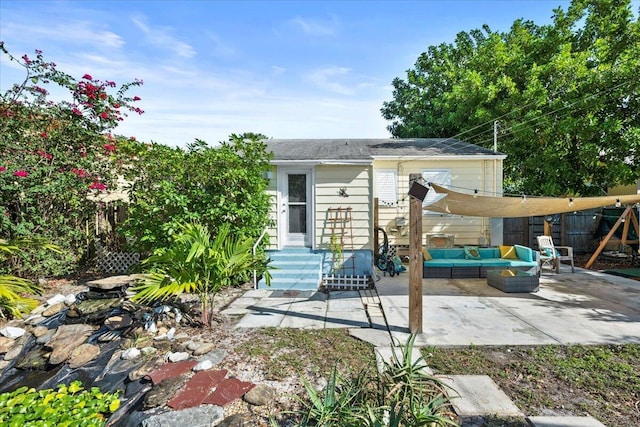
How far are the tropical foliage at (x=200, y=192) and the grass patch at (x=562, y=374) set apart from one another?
4.42m

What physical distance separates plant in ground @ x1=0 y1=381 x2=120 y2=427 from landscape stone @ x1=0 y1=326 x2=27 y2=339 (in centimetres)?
172

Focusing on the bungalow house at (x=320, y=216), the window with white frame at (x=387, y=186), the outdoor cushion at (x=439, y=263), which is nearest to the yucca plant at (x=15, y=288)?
the bungalow house at (x=320, y=216)

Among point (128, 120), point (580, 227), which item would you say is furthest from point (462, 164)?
point (128, 120)

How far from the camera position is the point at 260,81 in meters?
10.6

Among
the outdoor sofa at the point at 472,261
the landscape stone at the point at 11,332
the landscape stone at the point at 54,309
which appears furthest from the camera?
the outdoor sofa at the point at 472,261

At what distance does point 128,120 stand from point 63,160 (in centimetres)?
162

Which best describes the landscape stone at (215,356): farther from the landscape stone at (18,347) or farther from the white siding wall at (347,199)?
the white siding wall at (347,199)

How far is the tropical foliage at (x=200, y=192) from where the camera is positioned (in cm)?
631

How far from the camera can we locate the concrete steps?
6945 mm

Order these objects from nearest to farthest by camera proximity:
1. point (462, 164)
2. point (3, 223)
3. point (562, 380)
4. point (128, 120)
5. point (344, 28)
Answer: point (562, 380) → point (3, 223) → point (128, 120) → point (344, 28) → point (462, 164)

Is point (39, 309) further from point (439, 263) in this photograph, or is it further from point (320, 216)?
point (439, 263)

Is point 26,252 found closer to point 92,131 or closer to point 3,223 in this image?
point 3,223

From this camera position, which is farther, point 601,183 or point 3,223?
point 601,183

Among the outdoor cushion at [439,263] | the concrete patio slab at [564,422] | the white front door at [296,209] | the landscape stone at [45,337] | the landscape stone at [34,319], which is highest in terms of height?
the white front door at [296,209]
